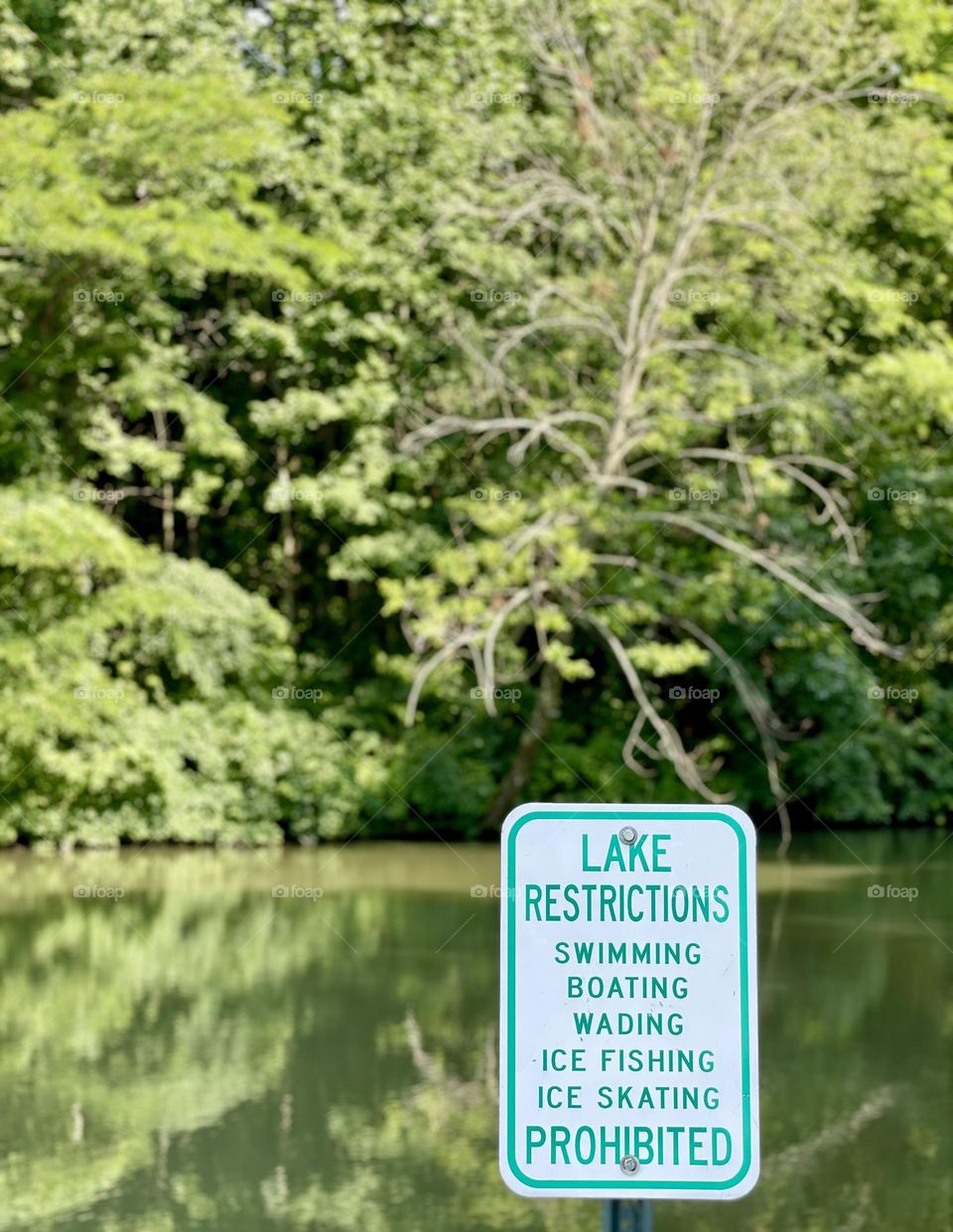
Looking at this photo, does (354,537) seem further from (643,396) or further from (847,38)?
(847,38)

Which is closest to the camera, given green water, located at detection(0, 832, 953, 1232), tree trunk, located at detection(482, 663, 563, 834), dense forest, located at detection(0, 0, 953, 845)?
green water, located at detection(0, 832, 953, 1232)

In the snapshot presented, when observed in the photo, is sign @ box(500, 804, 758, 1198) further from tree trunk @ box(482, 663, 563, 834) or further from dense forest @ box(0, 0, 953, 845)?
tree trunk @ box(482, 663, 563, 834)

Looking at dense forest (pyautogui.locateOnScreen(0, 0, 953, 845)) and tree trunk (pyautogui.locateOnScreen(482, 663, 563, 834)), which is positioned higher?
dense forest (pyautogui.locateOnScreen(0, 0, 953, 845))

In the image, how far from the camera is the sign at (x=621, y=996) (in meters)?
1.41

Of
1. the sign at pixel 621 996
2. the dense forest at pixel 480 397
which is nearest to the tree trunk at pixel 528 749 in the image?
the dense forest at pixel 480 397

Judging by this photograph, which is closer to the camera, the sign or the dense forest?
the sign

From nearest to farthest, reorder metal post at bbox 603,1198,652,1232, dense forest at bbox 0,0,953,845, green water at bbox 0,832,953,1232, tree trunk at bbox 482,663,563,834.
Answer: metal post at bbox 603,1198,652,1232 → green water at bbox 0,832,953,1232 → dense forest at bbox 0,0,953,845 → tree trunk at bbox 482,663,563,834

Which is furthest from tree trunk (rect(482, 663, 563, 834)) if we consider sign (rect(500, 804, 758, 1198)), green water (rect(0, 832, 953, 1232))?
sign (rect(500, 804, 758, 1198))

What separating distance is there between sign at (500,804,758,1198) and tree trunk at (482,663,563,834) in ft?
43.3

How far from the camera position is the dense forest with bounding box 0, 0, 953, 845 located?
45.1 ft

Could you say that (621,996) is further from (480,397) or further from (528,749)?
(528,749)

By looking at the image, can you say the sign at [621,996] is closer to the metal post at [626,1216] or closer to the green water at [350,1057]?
the metal post at [626,1216]

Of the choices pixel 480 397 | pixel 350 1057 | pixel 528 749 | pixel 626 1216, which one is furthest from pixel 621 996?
pixel 528 749

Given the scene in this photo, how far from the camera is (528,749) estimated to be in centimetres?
1491
